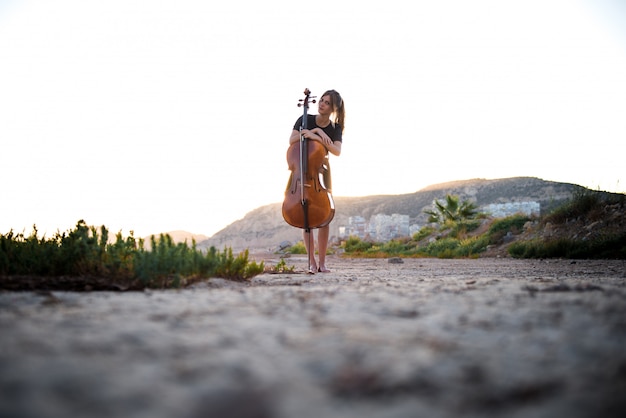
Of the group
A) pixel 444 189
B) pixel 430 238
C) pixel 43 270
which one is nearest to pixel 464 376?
pixel 43 270

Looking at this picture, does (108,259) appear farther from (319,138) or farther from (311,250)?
(319,138)

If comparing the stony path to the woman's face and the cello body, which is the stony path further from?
the woman's face

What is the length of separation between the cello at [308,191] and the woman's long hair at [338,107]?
58cm

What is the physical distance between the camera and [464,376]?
1.05 metres

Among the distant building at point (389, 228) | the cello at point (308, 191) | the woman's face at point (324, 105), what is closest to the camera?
the cello at point (308, 191)

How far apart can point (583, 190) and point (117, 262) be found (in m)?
11.8

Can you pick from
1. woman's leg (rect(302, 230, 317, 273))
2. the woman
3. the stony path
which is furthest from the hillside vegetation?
the stony path

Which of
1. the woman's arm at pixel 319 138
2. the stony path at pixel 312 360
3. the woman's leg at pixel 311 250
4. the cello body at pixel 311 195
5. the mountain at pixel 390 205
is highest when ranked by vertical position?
the mountain at pixel 390 205

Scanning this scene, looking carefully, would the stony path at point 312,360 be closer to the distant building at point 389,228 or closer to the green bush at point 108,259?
the green bush at point 108,259

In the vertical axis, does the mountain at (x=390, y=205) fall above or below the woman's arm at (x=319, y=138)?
above

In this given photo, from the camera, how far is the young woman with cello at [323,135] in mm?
5523

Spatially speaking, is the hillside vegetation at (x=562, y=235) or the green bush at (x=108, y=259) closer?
the green bush at (x=108, y=259)

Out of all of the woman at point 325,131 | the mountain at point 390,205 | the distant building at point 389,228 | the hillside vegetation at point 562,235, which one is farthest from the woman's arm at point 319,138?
the mountain at point 390,205

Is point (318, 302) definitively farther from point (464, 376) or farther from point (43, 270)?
point (43, 270)
